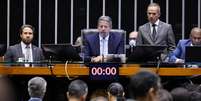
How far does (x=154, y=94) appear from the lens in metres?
4.49

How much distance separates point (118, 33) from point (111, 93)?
248cm

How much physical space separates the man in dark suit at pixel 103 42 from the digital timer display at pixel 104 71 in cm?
62

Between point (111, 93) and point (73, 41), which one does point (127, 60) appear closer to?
point (111, 93)

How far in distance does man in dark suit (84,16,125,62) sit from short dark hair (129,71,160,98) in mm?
4677

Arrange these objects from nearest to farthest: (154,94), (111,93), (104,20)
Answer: (154,94) < (111,93) < (104,20)

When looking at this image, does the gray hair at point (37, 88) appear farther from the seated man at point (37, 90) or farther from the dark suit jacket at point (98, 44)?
the dark suit jacket at point (98, 44)

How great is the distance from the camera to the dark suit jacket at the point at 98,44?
938 centimetres

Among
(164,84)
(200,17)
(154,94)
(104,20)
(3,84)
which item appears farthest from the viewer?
(200,17)

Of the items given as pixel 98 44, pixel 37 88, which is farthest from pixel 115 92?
pixel 98 44

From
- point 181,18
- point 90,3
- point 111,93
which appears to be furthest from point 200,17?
point 111,93

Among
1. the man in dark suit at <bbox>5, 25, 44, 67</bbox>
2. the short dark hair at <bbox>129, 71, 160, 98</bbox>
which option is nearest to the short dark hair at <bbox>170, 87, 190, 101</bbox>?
the short dark hair at <bbox>129, 71, 160, 98</bbox>

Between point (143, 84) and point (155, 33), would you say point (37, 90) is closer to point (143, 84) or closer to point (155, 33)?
point (143, 84)

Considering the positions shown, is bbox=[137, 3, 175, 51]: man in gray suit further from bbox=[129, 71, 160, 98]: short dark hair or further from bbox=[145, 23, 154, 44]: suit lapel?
bbox=[129, 71, 160, 98]: short dark hair

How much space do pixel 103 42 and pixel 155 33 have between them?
1008 mm
